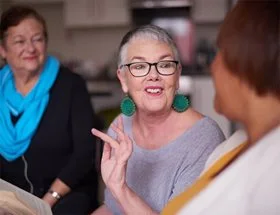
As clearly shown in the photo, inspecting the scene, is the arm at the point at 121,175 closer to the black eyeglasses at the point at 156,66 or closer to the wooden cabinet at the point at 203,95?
the black eyeglasses at the point at 156,66

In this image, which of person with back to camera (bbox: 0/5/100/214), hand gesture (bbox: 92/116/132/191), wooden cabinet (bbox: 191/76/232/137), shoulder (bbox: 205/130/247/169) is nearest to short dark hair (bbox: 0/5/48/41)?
person with back to camera (bbox: 0/5/100/214)

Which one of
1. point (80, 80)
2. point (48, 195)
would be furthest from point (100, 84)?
point (48, 195)

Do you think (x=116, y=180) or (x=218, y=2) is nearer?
(x=116, y=180)

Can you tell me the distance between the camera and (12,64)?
1809mm

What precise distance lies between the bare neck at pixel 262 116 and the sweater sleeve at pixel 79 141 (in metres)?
1.07

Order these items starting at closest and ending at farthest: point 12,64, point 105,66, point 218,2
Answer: point 12,64 → point 218,2 → point 105,66

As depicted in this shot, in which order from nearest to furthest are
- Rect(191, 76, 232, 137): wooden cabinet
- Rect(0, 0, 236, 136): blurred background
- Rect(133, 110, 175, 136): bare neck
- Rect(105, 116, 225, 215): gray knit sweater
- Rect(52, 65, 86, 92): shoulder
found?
Rect(105, 116, 225, 215): gray knit sweater → Rect(133, 110, 175, 136): bare neck → Rect(52, 65, 86, 92): shoulder → Rect(191, 76, 232, 137): wooden cabinet → Rect(0, 0, 236, 136): blurred background

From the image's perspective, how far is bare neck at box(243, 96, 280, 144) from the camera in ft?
2.42

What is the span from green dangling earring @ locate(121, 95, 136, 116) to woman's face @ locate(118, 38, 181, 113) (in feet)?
0.22

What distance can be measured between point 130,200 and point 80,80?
0.85 m

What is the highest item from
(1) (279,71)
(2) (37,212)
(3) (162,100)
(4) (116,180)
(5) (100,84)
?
(1) (279,71)

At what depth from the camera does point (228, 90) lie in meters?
0.77

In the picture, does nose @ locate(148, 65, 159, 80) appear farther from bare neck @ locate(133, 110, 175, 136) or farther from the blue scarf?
the blue scarf

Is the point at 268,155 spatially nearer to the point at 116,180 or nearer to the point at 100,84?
the point at 116,180
